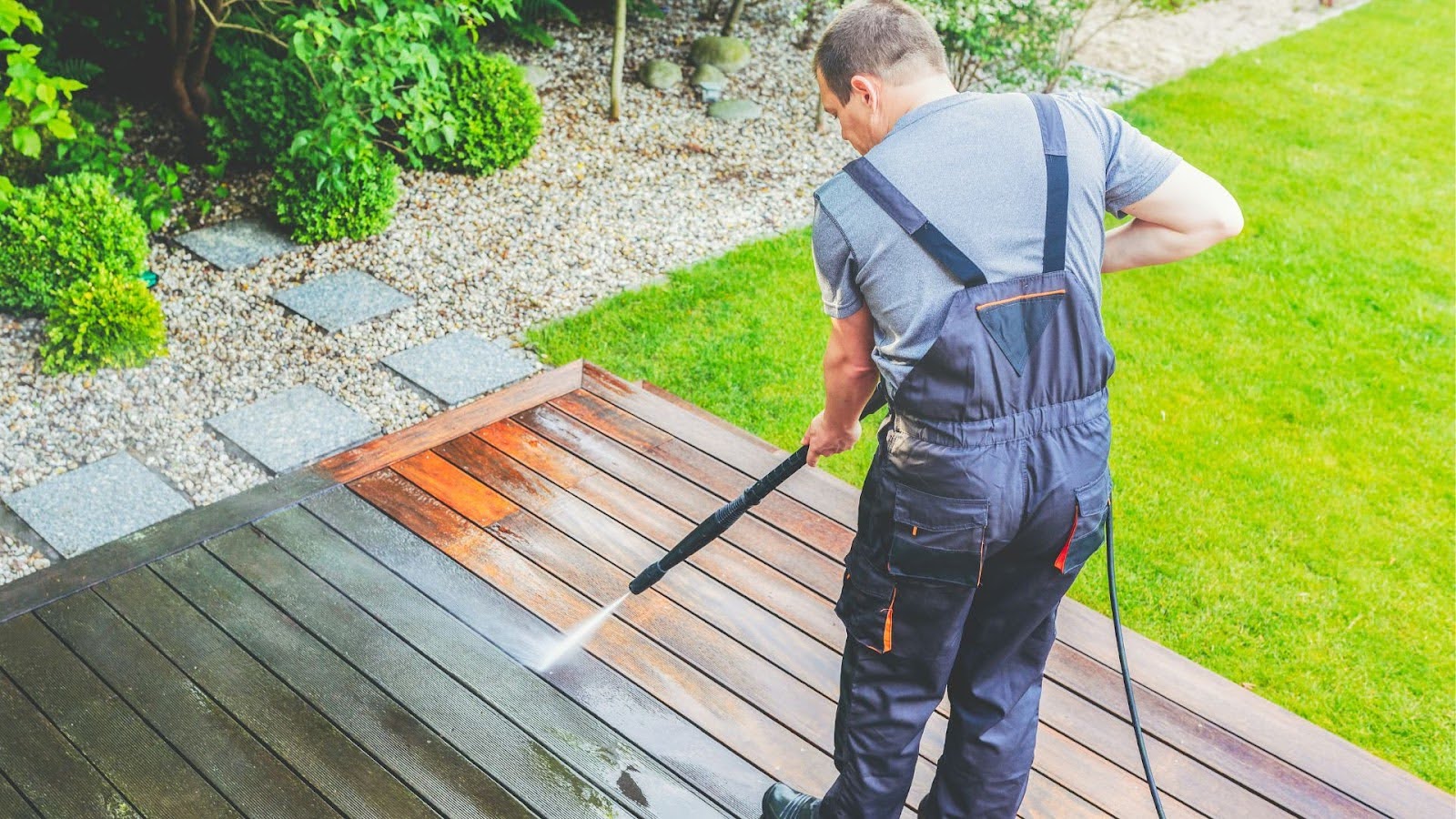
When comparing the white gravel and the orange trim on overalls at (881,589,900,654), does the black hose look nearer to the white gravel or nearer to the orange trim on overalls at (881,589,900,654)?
the orange trim on overalls at (881,589,900,654)

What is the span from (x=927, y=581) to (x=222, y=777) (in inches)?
59.5

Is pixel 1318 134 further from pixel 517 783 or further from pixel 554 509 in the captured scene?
pixel 517 783

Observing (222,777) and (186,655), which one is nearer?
(222,777)

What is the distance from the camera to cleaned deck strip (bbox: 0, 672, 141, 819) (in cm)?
205

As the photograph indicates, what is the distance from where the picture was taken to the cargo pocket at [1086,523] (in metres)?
1.66

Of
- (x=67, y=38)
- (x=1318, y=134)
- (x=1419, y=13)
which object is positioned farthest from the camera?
(x=1419, y=13)

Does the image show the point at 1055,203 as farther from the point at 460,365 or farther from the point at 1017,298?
the point at 460,365

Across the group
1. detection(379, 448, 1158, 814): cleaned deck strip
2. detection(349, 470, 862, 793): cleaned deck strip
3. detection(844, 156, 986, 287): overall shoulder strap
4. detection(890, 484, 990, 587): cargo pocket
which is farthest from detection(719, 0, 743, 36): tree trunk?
detection(890, 484, 990, 587): cargo pocket

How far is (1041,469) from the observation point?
162 cm

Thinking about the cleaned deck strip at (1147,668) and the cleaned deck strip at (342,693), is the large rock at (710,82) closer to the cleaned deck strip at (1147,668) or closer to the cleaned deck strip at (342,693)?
the cleaned deck strip at (1147,668)

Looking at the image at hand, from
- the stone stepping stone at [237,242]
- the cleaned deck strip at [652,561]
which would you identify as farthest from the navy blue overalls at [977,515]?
the stone stepping stone at [237,242]

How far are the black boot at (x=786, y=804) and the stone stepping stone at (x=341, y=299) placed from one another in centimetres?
269

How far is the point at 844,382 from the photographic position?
1.82 m

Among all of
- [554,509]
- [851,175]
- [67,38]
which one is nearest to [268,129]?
[67,38]
